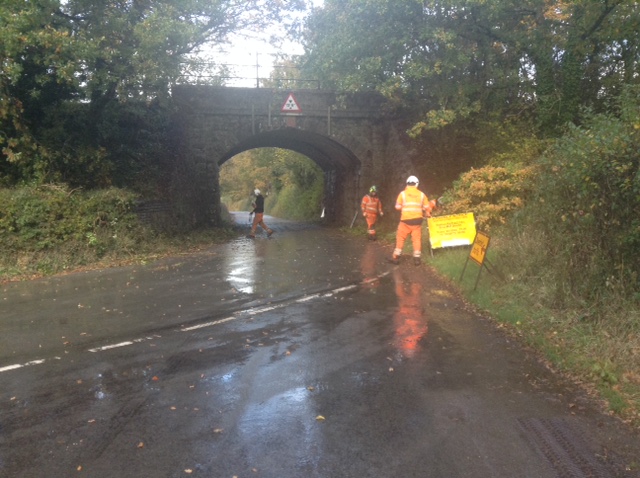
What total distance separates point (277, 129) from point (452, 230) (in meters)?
9.62

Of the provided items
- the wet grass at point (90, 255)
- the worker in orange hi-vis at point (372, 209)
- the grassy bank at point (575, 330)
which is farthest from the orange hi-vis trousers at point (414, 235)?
the wet grass at point (90, 255)

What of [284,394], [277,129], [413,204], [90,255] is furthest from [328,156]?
[284,394]

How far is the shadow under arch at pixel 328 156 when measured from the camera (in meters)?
22.1

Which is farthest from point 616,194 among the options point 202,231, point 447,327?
point 202,231

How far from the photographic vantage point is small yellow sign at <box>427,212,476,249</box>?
510 inches

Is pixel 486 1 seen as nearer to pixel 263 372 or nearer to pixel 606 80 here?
pixel 606 80

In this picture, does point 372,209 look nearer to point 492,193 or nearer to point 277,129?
point 277,129

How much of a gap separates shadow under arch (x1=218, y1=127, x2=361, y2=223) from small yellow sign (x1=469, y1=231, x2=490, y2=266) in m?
12.3

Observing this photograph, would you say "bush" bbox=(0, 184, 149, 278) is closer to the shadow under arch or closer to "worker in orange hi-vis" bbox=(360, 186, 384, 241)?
"worker in orange hi-vis" bbox=(360, 186, 384, 241)

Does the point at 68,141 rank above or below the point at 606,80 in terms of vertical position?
below

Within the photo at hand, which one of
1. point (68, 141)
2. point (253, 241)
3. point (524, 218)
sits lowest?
point (253, 241)

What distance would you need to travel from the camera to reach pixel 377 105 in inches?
847

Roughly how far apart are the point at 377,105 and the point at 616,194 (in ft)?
51.2

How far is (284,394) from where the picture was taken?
525 centimetres
